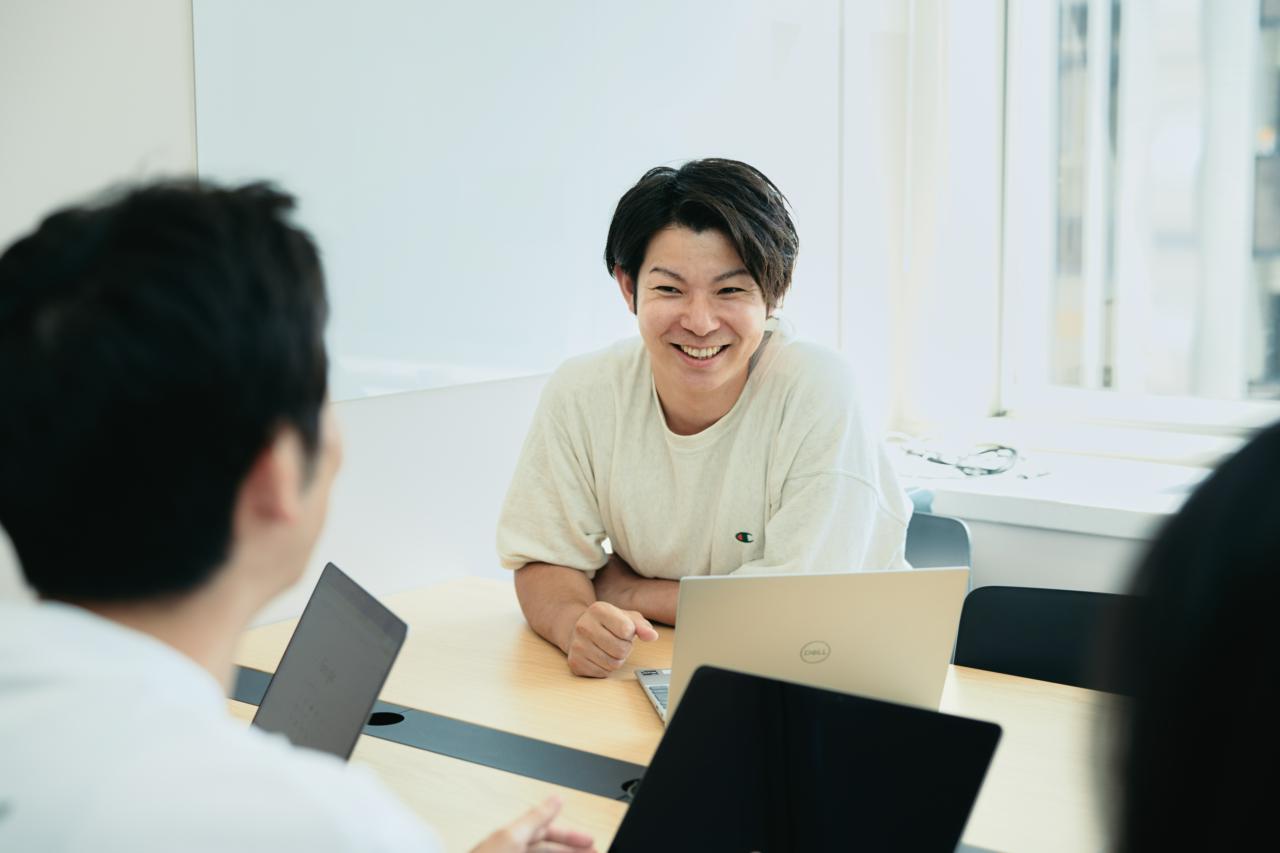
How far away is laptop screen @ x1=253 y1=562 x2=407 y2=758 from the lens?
132 cm

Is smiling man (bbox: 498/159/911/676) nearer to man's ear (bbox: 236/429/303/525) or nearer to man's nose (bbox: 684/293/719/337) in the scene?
man's nose (bbox: 684/293/719/337)

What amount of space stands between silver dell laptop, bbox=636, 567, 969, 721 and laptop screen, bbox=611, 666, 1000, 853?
0.21 meters

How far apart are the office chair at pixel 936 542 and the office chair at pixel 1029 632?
46 centimetres

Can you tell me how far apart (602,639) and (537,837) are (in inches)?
27.9

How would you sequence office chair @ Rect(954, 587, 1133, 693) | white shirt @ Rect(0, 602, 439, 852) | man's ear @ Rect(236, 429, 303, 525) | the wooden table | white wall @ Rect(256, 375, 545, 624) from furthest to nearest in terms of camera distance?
white wall @ Rect(256, 375, 545, 624) < office chair @ Rect(954, 587, 1133, 693) < the wooden table < man's ear @ Rect(236, 429, 303, 525) < white shirt @ Rect(0, 602, 439, 852)

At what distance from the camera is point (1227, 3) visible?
3449mm

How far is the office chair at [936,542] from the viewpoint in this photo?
2.57 m

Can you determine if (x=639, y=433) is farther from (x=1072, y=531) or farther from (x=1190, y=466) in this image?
(x=1190, y=466)

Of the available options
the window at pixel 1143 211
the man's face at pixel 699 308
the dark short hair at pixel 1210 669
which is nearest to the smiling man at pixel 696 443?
the man's face at pixel 699 308

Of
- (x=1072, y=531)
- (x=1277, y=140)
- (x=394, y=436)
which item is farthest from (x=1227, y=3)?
(x=394, y=436)

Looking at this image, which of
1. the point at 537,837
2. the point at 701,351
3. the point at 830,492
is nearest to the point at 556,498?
the point at 701,351

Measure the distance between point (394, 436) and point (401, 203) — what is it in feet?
1.46

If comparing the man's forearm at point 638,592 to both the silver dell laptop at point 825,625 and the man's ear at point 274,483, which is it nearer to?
the silver dell laptop at point 825,625

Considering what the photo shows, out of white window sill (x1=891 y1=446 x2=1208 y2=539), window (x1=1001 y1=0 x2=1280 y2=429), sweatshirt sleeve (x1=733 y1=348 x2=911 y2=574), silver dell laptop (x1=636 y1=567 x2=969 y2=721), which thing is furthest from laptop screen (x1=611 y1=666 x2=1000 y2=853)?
window (x1=1001 y1=0 x2=1280 y2=429)
